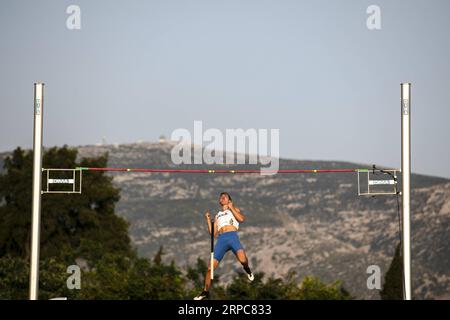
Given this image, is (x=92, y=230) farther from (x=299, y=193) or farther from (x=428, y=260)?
(x=299, y=193)

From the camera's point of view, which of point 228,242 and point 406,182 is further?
point 406,182

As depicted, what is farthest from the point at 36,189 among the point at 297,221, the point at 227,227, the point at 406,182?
the point at 297,221

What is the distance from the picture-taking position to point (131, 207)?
134 meters

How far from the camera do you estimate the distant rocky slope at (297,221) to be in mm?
107812

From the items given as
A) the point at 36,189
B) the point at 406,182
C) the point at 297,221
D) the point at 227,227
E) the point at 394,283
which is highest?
the point at 406,182

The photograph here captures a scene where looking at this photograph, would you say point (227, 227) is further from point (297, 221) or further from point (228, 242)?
point (297, 221)

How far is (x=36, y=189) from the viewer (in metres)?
19.1

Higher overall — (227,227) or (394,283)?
(227,227)

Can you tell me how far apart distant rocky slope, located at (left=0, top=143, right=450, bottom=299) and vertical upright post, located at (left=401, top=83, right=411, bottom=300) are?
Answer: 8001 cm

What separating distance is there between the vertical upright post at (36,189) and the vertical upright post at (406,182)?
7.41 m

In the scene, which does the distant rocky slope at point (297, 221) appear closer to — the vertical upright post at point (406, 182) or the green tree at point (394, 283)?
the green tree at point (394, 283)

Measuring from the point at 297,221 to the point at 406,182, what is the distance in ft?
368
